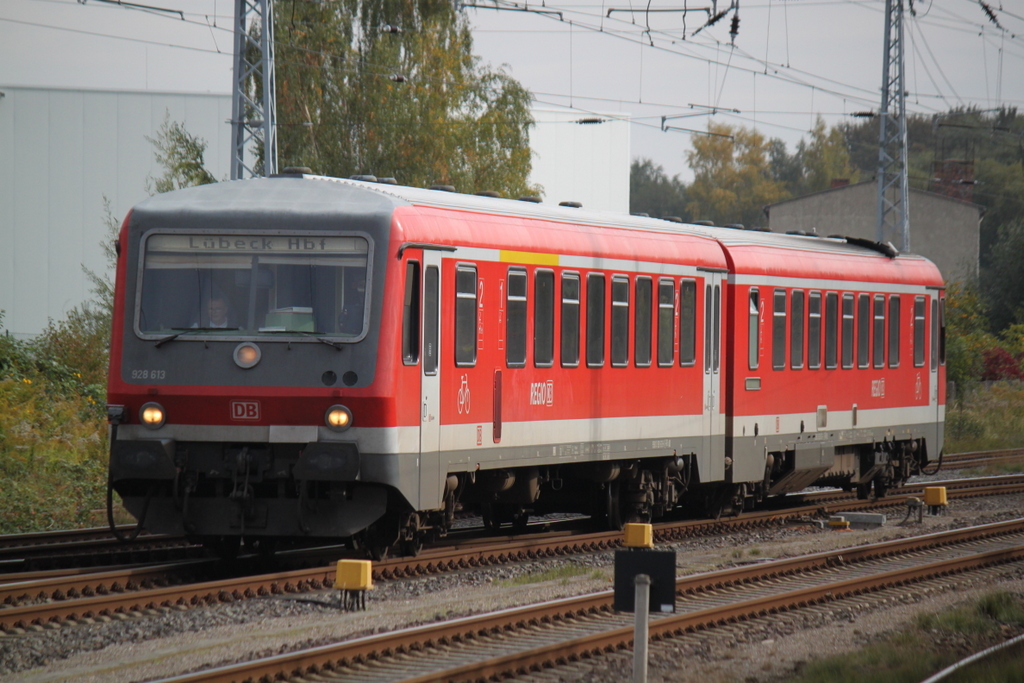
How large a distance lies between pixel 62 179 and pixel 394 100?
38.6 ft

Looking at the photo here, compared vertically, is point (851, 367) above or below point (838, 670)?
above

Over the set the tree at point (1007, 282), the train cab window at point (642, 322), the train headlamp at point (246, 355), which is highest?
the tree at point (1007, 282)

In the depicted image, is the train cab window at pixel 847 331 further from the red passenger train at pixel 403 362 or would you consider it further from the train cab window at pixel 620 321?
the train cab window at pixel 620 321

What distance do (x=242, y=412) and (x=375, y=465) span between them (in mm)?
1205

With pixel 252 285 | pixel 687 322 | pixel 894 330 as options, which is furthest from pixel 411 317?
pixel 894 330

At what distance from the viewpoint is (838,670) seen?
888 centimetres

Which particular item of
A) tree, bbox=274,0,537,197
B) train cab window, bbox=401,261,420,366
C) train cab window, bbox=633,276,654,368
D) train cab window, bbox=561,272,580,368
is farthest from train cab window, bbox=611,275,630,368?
tree, bbox=274,0,537,197

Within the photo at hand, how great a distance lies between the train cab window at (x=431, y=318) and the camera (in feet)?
39.5

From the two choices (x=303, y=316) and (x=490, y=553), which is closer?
(x=303, y=316)

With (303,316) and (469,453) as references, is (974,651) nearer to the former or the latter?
(469,453)

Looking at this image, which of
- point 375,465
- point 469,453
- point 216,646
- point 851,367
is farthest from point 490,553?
point 851,367

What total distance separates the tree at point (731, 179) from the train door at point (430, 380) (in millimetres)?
95766

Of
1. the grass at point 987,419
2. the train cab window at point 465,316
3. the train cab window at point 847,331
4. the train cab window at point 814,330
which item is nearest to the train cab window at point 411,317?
the train cab window at point 465,316

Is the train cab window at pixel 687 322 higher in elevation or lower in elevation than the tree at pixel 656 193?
lower
